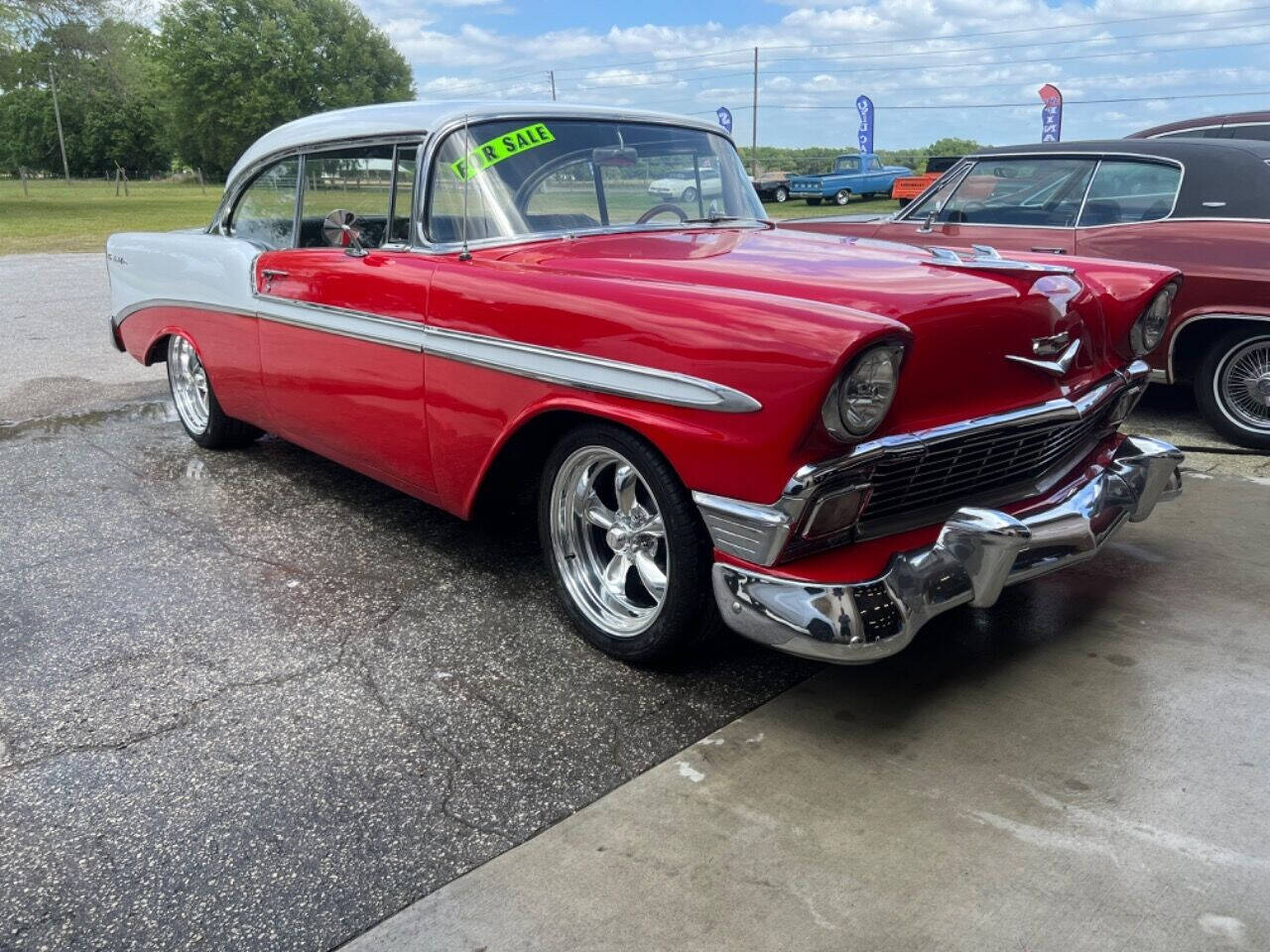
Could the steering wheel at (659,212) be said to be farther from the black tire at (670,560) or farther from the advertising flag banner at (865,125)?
the advertising flag banner at (865,125)

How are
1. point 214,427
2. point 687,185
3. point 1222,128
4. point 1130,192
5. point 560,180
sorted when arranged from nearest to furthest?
point 560,180 < point 687,185 < point 214,427 < point 1130,192 < point 1222,128

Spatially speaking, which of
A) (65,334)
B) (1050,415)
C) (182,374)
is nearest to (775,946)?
(1050,415)

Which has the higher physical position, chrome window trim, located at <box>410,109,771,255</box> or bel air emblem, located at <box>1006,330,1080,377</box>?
chrome window trim, located at <box>410,109,771,255</box>

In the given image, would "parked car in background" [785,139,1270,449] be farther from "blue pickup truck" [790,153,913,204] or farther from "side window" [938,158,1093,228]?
"blue pickup truck" [790,153,913,204]

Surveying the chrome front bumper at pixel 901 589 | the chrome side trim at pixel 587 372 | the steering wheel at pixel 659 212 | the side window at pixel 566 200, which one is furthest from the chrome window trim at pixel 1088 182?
the chrome side trim at pixel 587 372

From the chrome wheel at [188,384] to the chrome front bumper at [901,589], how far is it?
11.4ft

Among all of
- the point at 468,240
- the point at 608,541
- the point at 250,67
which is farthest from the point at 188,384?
the point at 250,67

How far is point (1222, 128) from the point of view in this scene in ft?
24.2

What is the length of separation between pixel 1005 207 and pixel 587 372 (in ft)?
12.8

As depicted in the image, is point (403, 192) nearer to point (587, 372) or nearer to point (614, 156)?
point (614, 156)

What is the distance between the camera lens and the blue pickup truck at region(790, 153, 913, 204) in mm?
31328

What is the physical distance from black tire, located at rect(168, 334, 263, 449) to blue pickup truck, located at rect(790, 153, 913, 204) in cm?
2832

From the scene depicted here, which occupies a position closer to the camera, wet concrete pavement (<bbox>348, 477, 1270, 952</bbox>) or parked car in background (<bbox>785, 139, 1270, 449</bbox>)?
wet concrete pavement (<bbox>348, 477, 1270, 952</bbox>)

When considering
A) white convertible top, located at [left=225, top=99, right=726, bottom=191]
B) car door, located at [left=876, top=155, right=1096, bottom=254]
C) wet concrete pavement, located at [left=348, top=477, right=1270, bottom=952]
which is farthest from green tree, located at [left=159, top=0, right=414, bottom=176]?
wet concrete pavement, located at [left=348, top=477, right=1270, bottom=952]
